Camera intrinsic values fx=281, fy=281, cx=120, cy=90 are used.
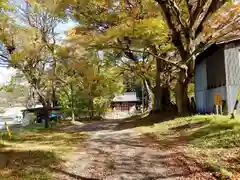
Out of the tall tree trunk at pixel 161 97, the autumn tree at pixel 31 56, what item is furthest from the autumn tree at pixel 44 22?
the tall tree trunk at pixel 161 97

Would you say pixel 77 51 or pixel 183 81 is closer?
pixel 183 81

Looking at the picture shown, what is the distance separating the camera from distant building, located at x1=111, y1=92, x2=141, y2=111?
51594 mm

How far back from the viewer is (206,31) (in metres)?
14.7

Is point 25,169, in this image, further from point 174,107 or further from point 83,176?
point 174,107

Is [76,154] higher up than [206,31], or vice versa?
[206,31]

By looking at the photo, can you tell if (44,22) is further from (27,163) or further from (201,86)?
A: (27,163)

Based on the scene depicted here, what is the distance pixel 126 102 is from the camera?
5225 cm

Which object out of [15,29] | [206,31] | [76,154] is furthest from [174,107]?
[76,154]

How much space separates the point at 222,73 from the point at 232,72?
828 millimetres

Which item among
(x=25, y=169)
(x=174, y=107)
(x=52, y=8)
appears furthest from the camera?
(x=174, y=107)

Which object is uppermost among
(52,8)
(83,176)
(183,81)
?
(52,8)

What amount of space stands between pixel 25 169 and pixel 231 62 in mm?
10922

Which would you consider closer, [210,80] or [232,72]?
[232,72]

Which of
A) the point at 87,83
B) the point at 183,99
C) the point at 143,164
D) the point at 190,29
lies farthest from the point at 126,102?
the point at 143,164
